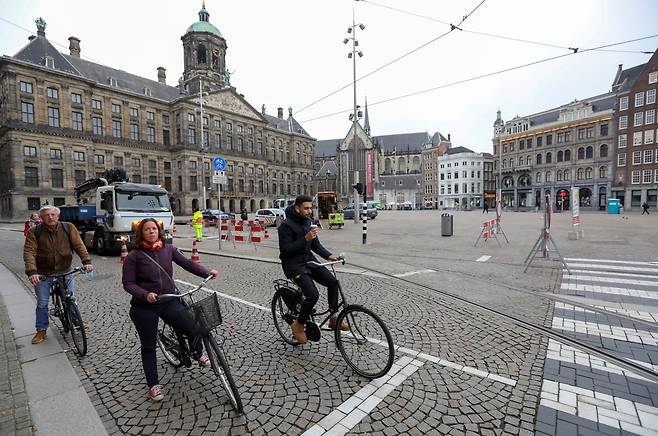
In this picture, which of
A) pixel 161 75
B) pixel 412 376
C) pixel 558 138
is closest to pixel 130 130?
pixel 161 75

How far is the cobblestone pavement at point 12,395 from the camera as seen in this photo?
2695 millimetres

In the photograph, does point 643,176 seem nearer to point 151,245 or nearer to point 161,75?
point 151,245

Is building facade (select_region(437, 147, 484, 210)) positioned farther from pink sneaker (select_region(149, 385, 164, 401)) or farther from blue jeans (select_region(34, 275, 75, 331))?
pink sneaker (select_region(149, 385, 164, 401))

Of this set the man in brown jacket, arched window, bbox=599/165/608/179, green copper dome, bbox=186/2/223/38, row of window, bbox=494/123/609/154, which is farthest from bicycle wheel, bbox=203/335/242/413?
green copper dome, bbox=186/2/223/38

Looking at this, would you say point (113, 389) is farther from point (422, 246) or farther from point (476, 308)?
point (422, 246)

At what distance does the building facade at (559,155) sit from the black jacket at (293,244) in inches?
2472

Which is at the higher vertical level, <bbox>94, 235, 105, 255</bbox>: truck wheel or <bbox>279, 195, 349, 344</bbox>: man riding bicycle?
<bbox>279, 195, 349, 344</bbox>: man riding bicycle

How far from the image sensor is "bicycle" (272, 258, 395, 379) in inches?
131

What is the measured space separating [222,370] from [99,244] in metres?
12.7

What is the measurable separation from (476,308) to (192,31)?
7304cm

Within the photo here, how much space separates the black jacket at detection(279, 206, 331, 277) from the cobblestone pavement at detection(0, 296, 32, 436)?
2.61 metres

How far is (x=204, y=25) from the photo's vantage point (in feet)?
206

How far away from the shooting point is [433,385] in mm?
3322

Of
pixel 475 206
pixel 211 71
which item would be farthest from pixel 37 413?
pixel 475 206
